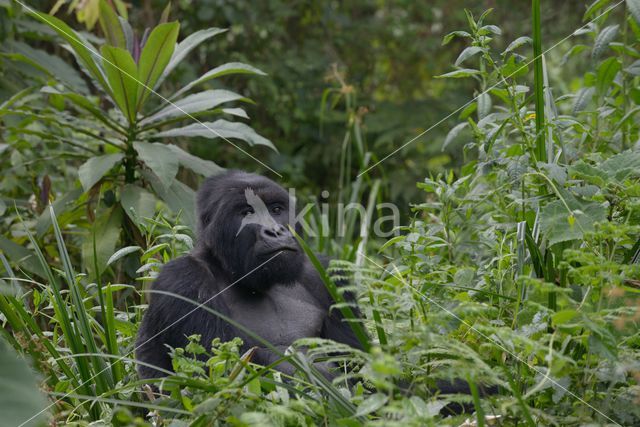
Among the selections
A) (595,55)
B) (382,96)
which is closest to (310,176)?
(382,96)

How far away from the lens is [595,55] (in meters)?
2.90

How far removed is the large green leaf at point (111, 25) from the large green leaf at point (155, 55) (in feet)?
1.27

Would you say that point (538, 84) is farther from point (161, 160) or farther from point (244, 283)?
point (161, 160)

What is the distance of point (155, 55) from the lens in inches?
137

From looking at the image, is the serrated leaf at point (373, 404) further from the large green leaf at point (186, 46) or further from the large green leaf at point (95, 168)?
the large green leaf at point (186, 46)

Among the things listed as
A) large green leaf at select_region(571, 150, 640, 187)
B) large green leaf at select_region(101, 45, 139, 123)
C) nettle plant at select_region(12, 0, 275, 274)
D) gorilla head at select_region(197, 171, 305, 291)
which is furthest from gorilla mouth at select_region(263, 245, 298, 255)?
large green leaf at select_region(101, 45, 139, 123)

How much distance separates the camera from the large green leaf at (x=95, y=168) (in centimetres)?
325

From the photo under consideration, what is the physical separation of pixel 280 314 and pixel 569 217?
1.13 metres

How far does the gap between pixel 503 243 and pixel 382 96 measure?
5604mm

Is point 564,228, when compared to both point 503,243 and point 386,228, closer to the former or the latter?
point 503,243

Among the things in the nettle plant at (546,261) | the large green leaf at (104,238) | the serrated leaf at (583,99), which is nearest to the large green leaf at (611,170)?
the nettle plant at (546,261)

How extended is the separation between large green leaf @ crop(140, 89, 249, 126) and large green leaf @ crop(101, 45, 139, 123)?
0.13 meters

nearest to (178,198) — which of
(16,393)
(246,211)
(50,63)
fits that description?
(246,211)

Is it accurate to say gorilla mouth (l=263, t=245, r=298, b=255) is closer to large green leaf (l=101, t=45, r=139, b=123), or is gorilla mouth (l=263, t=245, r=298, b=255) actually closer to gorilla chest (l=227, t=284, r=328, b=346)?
gorilla chest (l=227, t=284, r=328, b=346)
